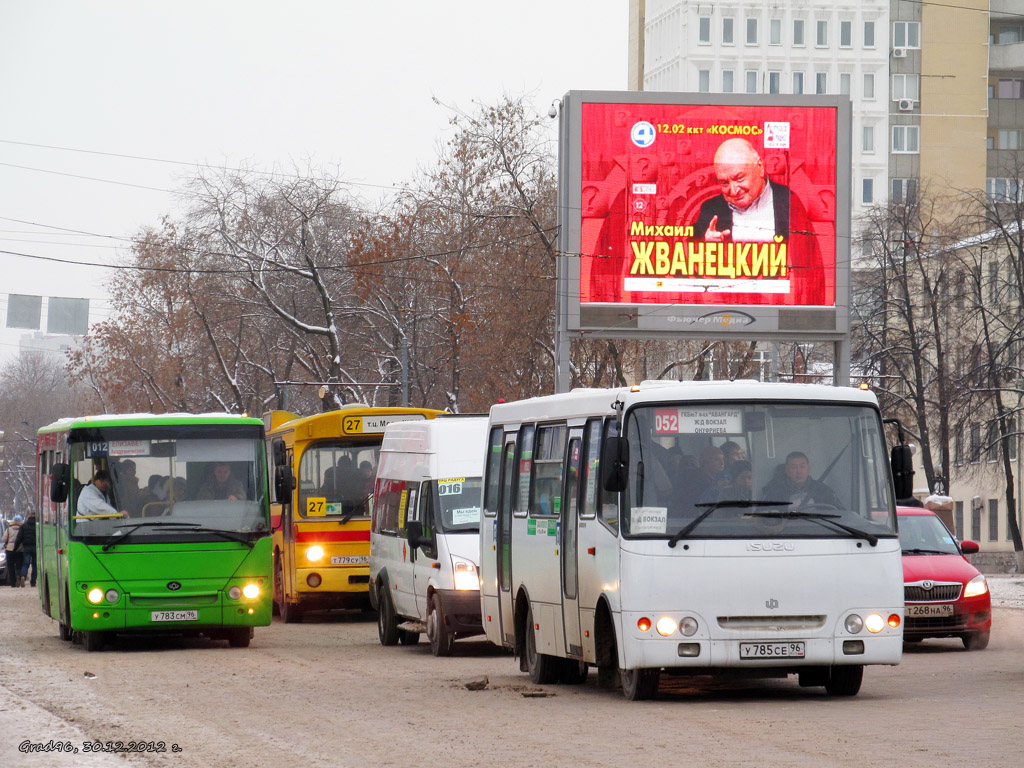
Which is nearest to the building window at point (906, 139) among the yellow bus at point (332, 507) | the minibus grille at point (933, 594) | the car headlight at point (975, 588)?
the yellow bus at point (332, 507)

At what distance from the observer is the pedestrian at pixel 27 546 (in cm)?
4050

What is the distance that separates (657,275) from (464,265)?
19.2 meters

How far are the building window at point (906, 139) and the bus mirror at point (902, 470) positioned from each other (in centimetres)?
9287

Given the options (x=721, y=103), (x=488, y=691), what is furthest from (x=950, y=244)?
(x=488, y=691)

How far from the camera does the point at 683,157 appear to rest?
31969 millimetres

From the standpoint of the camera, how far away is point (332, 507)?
26.8 m

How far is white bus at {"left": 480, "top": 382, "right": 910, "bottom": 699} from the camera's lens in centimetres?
1306

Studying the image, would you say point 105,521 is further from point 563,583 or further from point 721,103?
point 721,103

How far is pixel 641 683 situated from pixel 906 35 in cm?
9559

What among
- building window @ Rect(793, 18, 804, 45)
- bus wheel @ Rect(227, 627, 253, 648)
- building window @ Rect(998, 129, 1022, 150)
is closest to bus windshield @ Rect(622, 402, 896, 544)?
bus wheel @ Rect(227, 627, 253, 648)

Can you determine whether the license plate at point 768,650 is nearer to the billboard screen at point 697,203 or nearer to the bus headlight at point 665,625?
the bus headlight at point 665,625

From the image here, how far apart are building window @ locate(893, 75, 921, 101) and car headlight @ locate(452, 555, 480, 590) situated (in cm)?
8863

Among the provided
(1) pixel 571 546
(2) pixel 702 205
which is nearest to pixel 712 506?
(1) pixel 571 546

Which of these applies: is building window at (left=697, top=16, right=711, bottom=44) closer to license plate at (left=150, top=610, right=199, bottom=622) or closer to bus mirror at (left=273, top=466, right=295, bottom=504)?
bus mirror at (left=273, top=466, right=295, bottom=504)
